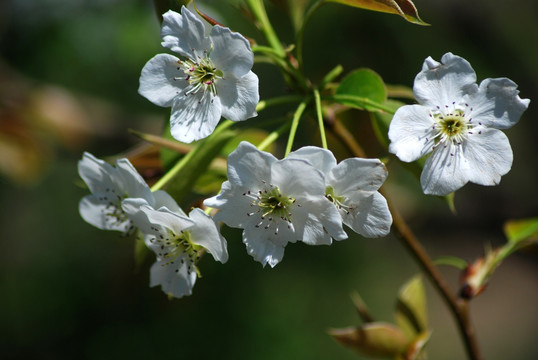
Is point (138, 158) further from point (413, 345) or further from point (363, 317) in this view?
point (413, 345)

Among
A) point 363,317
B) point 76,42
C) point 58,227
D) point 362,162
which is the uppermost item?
point 362,162

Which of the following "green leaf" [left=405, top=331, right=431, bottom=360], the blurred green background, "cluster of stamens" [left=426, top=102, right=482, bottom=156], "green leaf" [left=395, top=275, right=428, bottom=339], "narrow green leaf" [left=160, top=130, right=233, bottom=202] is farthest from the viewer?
the blurred green background

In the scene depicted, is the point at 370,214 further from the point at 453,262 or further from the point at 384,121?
the point at 453,262

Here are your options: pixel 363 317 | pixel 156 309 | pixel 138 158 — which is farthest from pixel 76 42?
pixel 363 317

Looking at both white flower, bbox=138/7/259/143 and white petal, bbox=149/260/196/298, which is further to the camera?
white petal, bbox=149/260/196/298

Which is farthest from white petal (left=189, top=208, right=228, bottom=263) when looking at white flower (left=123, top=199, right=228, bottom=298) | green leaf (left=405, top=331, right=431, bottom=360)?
green leaf (left=405, top=331, right=431, bottom=360)

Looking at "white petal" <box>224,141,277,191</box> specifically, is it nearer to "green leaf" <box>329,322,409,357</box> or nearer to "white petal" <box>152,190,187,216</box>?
"white petal" <box>152,190,187,216</box>

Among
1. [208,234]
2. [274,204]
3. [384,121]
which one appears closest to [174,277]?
[208,234]
